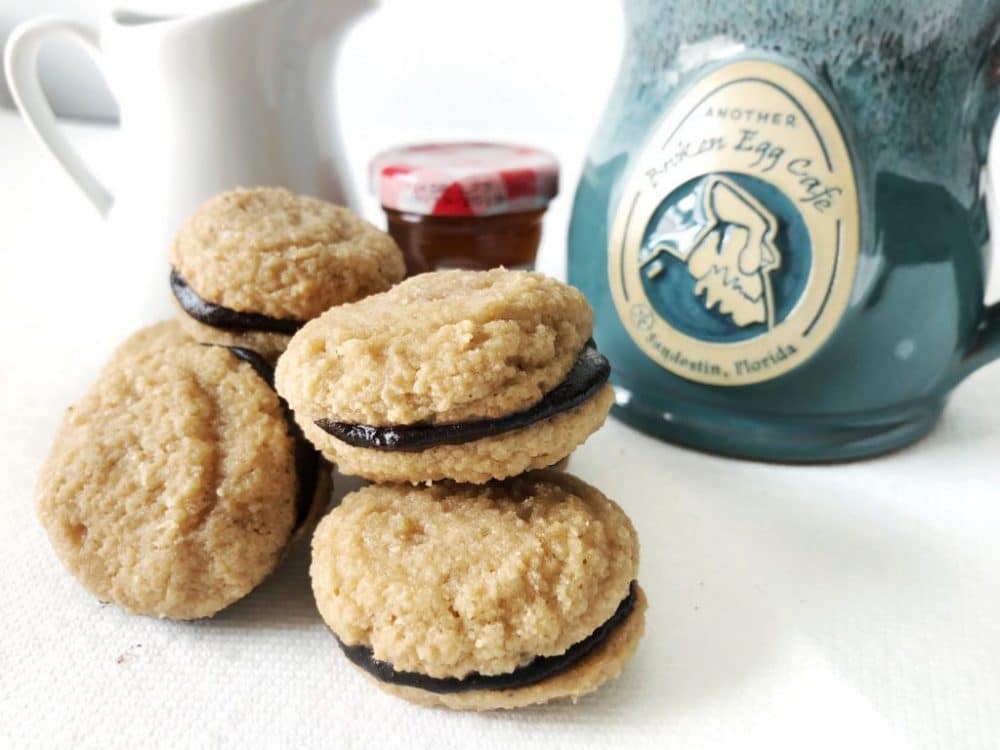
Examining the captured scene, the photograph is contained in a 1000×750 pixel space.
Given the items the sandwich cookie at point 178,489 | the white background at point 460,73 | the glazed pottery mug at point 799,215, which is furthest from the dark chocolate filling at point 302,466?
the white background at point 460,73

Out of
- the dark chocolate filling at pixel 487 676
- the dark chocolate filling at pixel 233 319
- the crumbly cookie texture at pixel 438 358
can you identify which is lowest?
the dark chocolate filling at pixel 487 676

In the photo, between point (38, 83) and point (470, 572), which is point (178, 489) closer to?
point (470, 572)

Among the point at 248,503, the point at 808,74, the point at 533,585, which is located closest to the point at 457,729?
the point at 533,585

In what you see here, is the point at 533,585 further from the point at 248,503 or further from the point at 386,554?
the point at 248,503

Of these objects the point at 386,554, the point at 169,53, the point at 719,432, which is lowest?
the point at 719,432

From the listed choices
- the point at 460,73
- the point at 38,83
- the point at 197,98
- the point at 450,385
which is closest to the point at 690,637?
the point at 450,385

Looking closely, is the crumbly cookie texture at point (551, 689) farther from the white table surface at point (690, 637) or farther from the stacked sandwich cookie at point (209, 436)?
the stacked sandwich cookie at point (209, 436)
